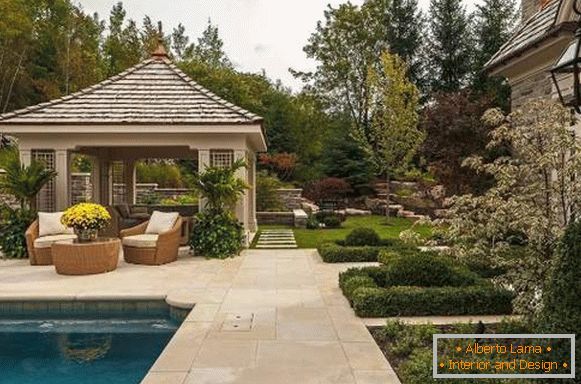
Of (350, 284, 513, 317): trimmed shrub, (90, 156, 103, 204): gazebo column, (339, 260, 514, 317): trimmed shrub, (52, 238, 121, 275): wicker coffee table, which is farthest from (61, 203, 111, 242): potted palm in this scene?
(90, 156, 103, 204): gazebo column

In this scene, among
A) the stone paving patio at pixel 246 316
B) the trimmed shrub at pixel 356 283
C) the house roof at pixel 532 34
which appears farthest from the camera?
the house roof at pixel 532 34

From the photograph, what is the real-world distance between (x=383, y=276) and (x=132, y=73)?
369 inches

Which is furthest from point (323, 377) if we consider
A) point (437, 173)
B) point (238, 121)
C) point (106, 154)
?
point (106, 154)

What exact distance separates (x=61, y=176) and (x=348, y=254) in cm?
688

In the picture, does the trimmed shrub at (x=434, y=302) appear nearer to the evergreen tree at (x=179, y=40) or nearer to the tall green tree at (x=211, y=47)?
the tall green tree at (x=211, y=47)

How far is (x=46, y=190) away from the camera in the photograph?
12211 millimetres

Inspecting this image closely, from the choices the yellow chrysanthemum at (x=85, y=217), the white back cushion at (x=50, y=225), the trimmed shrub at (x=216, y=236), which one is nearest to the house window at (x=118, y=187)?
the white back cushion at (x=50, y=225)

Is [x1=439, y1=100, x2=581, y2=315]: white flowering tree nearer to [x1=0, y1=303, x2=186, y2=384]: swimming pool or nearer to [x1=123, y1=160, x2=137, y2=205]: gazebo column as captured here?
[x1=0, y1=303, x2=186, y2=384]: swimming pool

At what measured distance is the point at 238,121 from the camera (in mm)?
11719

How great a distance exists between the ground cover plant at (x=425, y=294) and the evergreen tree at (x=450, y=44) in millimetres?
23600

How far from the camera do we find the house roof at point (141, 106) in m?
11.7

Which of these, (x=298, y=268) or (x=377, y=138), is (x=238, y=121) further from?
(x=377, y=138)

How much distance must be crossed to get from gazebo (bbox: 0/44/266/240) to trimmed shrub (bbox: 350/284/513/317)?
6.26m

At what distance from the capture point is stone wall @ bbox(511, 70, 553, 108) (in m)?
9.19
